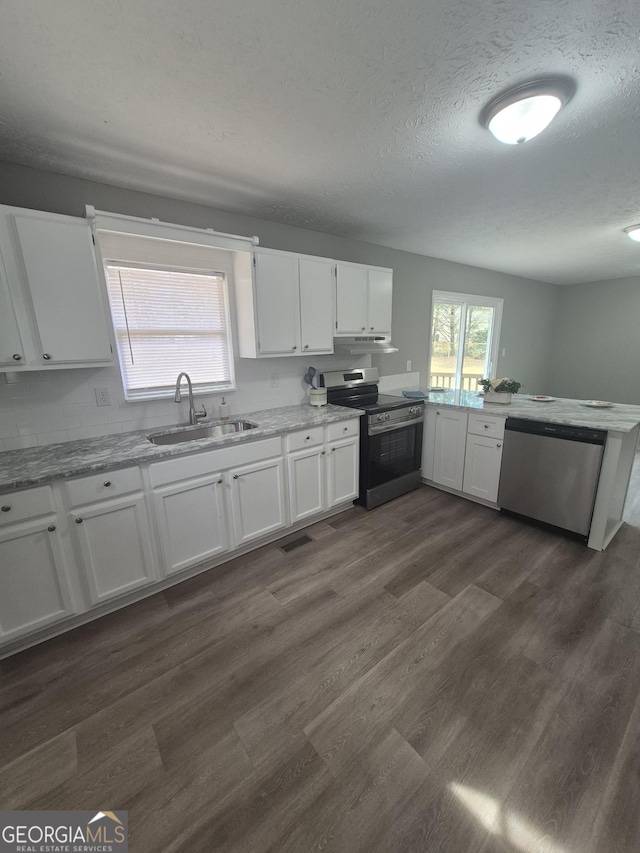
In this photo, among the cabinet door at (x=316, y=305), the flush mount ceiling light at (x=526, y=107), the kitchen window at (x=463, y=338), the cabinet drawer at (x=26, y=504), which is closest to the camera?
the flush mount ceiling light at (x=526, y=107)

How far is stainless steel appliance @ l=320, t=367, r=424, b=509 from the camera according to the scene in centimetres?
307

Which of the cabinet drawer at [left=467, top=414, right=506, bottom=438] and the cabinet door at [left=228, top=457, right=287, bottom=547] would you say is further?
the cabinet drawer at [left=467, top=414, right=506, bottom=438]

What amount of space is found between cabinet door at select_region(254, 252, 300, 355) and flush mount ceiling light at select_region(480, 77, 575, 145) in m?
1.53

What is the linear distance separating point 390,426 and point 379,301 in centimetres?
126

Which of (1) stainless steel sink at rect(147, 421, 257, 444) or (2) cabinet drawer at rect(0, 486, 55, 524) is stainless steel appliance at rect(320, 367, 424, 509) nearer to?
(1) stainless steel sink at rect(147, 421, 257, 444)

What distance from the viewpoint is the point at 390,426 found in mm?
3172

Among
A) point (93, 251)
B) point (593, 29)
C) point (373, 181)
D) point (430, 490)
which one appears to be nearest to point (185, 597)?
point (93, 251)

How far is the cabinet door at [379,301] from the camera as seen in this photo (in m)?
3.24

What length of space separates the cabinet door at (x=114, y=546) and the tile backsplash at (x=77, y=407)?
26.5 inches

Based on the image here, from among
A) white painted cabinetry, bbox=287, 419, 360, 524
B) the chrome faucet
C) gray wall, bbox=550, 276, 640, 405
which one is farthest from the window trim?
the chrome faucet

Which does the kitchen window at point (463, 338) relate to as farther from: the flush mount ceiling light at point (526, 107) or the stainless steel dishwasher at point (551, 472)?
the flush mount ceiling light at point (526, 107)

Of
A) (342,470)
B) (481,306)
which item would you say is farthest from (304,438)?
(481,306)

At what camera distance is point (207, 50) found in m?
1.19

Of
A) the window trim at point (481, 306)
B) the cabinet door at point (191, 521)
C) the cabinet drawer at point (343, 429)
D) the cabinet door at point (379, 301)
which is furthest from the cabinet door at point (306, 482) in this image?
the window trim at point (481, 306)
